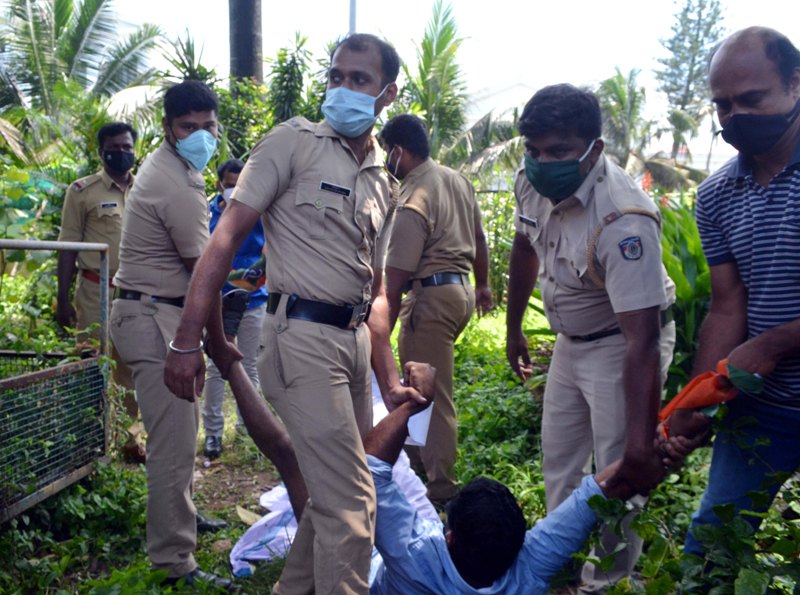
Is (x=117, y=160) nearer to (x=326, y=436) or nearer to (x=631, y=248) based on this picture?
(x=326, y=436)

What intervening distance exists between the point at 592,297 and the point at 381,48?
1256 mm

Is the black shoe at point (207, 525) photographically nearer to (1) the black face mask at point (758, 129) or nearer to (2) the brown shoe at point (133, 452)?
(2) the brown shoe at point (133, 452)

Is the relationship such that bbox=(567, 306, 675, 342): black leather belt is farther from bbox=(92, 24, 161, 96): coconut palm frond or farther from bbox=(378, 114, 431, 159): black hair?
bbox=(92, 24, 161, 96): coconut palm frond

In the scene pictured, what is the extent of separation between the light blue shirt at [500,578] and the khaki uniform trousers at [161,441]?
1223 mm

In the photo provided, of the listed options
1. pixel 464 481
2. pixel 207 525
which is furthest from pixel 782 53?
pixel 207 525

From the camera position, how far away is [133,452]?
5.36 metres

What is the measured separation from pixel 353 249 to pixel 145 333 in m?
1.22

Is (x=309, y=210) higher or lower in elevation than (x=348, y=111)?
lower

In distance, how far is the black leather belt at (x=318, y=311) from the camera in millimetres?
2846

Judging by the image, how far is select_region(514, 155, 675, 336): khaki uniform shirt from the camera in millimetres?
2857

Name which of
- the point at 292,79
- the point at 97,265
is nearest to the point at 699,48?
the point at 292,79

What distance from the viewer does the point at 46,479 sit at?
4047 mm

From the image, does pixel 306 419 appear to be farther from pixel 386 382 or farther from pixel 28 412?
pixel 28 412

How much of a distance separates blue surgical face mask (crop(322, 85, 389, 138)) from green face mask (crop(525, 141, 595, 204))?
64 centimetres
